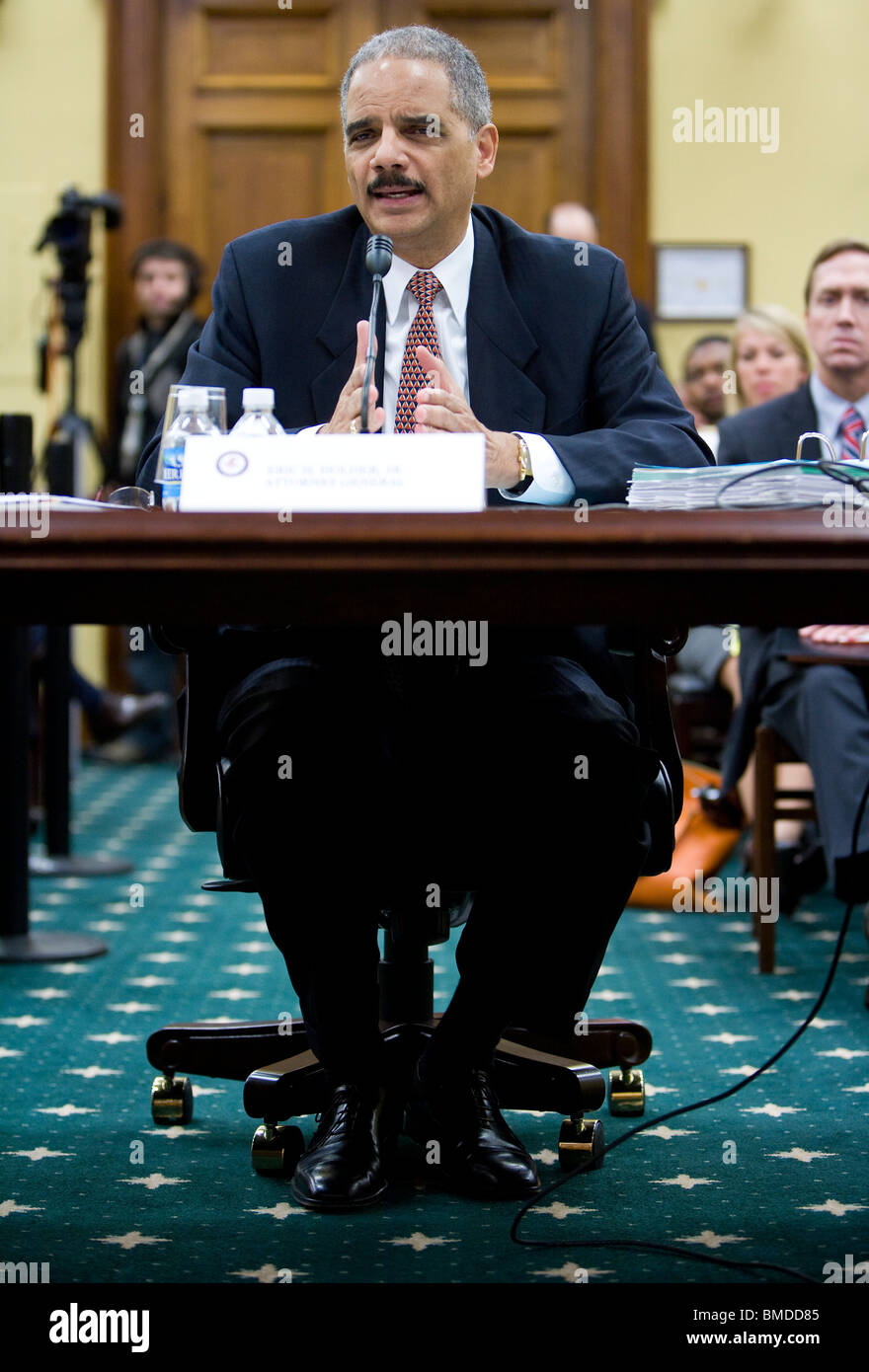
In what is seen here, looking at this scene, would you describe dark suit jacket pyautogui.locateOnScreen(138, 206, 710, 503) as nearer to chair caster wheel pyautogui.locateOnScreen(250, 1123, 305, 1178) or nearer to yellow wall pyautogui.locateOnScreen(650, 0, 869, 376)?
chair caster wheel pyautogui.locateOnScreen(250, 1123, 305, 1178)

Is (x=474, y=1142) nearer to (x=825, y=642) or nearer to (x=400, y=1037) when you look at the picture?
(x=400, y=1037)

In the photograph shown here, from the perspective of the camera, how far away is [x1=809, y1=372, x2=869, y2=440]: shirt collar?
10.4 ft

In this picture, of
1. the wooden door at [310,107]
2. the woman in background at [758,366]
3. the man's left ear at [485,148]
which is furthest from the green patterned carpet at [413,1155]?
the wooden door at [310,107]

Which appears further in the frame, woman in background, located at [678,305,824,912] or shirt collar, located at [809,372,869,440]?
woman in background, located at [678,305,824,912]

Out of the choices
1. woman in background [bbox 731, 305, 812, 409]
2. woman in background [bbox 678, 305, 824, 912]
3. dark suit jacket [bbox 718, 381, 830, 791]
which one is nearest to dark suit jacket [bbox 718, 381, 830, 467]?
dark suit jacket [bbox 718, 381, 830, 791]

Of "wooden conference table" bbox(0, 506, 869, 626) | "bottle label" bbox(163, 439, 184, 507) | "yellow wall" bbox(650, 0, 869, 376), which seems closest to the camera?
"wooden conference table" bbox(0, 506, 869, 626)

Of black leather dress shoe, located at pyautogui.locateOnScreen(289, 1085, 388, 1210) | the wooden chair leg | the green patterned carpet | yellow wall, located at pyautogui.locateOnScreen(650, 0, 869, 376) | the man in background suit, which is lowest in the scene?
the green patterned carpet

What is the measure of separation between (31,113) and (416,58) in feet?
15.4

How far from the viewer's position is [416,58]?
5.81 feet

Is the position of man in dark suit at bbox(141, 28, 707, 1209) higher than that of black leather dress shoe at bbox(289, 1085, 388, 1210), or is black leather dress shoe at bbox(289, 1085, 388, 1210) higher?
man in dark suit at bbox(141, 28, 707, 1209)

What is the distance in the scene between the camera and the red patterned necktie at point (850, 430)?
3.08 metres

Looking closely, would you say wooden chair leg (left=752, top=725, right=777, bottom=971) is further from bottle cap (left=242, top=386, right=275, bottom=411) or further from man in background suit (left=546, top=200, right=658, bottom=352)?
man in background suit (left=546, top=200, right=658, bottom=352)

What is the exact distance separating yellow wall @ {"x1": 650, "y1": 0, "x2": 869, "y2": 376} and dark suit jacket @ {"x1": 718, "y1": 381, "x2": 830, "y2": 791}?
2.76 meters

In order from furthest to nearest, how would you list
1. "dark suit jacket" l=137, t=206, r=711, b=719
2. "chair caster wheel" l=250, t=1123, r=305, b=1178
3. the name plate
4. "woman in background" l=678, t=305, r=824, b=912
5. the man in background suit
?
the man in background suit, "woman in background" l=678, t=305, r=824, b=912, "dark suit jacket" l=137, t=206, r=711, b=719, "chair caster wheel" l=250, t=1123, r=305, b=1178, the name plate
